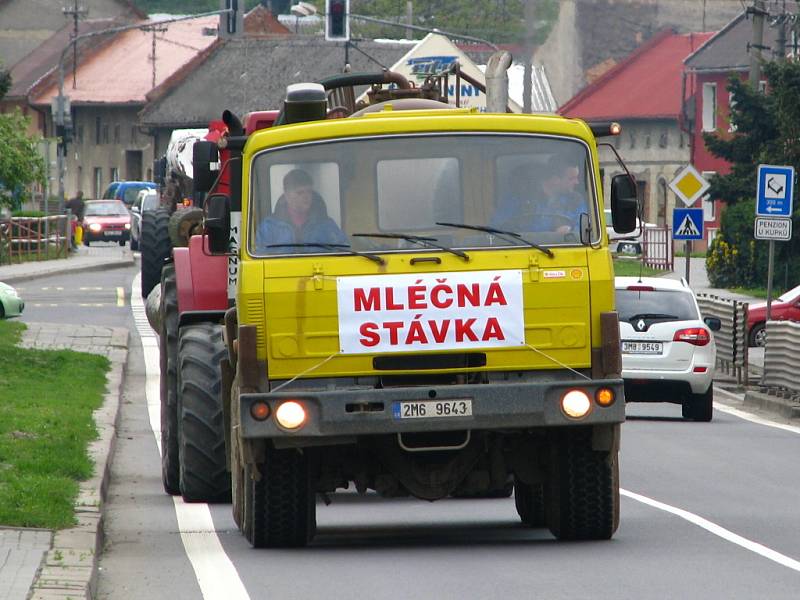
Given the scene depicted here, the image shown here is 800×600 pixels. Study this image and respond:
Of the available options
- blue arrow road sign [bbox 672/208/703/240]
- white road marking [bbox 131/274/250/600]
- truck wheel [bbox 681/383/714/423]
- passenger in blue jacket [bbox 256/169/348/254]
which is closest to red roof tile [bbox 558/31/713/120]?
blue arrow road sign [bbox 672/208/703/240]

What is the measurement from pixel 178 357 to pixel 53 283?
3697cm

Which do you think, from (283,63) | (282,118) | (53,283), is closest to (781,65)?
(53,283)

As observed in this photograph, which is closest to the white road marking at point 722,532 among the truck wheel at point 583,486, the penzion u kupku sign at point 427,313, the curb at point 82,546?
the truck wheel at point 583,486

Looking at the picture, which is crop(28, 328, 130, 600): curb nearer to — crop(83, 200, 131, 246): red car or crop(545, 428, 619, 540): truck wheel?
crop(545, 428, 619, 540): truck wheel

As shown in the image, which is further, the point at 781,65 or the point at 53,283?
the point at 53,283

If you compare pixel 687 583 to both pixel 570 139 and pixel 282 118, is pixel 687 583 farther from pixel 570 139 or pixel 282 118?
pixel 282 118

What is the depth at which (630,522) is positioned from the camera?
520 inches

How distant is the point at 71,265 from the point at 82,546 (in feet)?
154

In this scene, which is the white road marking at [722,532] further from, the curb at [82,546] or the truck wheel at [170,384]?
the curb at [82,546]

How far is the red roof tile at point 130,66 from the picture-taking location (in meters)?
114

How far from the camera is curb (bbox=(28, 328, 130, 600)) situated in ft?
31.6

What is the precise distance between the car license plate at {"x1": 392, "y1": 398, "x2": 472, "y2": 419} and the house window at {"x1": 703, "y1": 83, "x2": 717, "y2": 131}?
8310 cm

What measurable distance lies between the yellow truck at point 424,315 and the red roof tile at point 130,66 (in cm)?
10285

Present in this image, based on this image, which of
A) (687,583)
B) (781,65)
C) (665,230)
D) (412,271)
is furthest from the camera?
(665,230)
